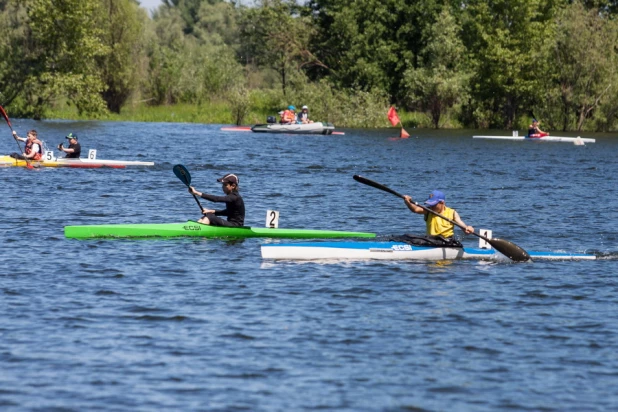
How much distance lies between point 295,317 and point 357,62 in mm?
65212

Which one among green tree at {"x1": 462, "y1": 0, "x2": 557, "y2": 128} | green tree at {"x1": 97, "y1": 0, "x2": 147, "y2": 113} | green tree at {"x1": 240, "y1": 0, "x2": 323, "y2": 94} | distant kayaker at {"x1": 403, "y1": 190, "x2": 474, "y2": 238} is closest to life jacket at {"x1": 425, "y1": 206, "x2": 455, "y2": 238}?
distant kayaker at {"x1": 403, "y1": 190, "x2": 474, "y2": 238}

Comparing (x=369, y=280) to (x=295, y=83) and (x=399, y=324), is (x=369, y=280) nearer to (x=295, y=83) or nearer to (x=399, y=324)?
(x=399, y=324)

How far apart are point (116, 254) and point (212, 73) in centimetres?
6319

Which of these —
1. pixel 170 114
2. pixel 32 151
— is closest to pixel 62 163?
pixel 32 151

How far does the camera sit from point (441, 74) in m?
73.0

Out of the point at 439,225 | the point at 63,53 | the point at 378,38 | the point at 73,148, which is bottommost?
the point at 439,225

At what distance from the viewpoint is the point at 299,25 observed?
266 feet

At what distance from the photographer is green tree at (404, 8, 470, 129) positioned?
72.1 meters

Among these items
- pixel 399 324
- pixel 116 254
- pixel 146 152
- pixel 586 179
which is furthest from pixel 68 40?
pixel 399 324

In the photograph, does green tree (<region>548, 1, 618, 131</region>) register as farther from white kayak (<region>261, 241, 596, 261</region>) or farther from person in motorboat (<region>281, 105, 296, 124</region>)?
white kayak (<region>261, 241, 596, 261</region>)

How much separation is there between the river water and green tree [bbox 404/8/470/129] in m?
43.7

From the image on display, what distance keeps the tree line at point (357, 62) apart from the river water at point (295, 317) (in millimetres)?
43097

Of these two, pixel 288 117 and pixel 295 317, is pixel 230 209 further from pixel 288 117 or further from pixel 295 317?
pixel 288 117

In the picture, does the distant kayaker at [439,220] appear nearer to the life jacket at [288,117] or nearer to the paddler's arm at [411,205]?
the paddler's arm at [411,205]
